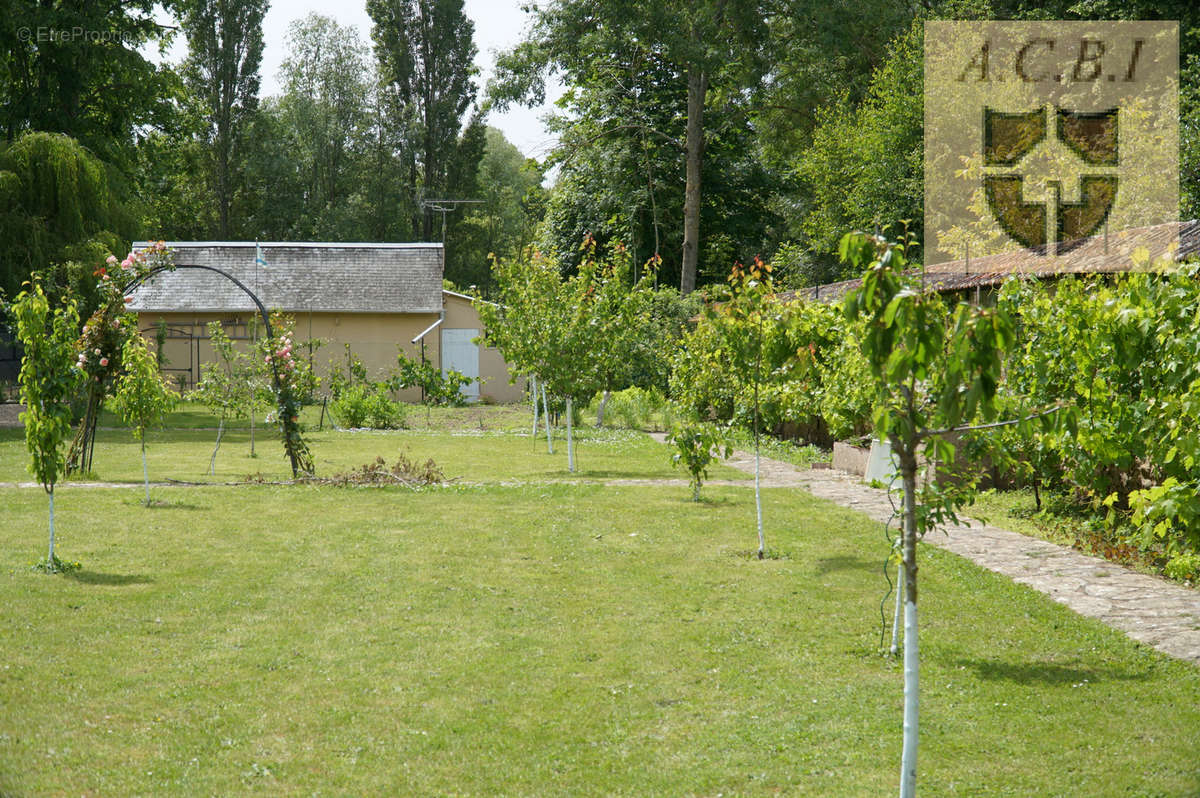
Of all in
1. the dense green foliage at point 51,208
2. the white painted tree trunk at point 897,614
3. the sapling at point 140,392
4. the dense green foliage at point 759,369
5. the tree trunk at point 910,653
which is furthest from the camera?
the dense green foliage at point 51,208

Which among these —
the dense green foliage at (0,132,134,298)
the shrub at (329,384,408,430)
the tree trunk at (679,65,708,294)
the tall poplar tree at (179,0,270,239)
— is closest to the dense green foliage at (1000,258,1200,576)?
the shrub at (329,384,408,430)

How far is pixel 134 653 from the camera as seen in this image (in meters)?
6.79

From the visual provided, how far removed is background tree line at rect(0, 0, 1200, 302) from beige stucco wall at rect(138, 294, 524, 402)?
4.42 metres

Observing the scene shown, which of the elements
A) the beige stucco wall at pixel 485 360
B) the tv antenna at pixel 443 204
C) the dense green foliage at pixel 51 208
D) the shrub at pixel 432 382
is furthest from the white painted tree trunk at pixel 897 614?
the tv antenna at pixel 443 204

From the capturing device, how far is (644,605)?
8.12 meters

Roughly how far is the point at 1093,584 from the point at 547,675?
5070mm

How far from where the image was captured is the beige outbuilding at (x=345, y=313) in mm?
34531

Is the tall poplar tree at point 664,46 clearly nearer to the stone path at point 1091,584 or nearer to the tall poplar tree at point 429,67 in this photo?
the stone path at point 1091,584

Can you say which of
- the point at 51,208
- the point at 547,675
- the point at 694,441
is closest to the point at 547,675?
the point at 547,675

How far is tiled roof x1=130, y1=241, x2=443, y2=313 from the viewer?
34875 millimetres

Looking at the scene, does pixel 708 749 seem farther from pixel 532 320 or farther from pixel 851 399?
pixel 532 320

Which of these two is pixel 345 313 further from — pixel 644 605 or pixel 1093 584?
pixel 1093 584

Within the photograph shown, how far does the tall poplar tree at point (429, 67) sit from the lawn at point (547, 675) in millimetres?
40182

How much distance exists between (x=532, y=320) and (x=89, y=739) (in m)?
12.0
